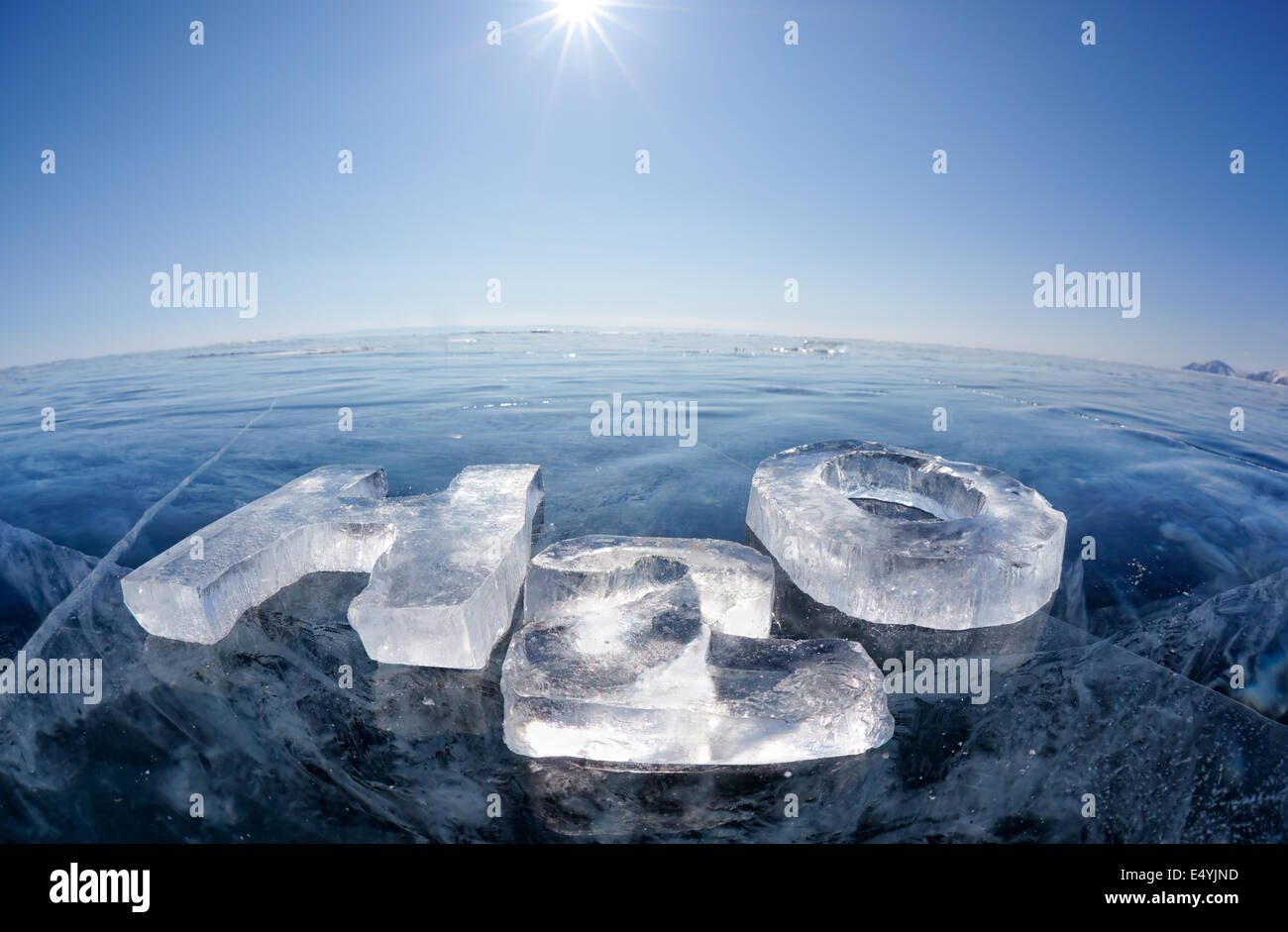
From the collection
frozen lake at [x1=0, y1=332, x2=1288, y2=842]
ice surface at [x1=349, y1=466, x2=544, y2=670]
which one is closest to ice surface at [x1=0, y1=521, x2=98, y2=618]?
frozen lake at [x1=0, y1=332, x2=1288, y2=842]

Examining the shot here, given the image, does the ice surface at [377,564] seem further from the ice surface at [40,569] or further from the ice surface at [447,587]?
the ice surface at [40,569]

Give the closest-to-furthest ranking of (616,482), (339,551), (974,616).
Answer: (974,616) → (339,551) → (616,482)

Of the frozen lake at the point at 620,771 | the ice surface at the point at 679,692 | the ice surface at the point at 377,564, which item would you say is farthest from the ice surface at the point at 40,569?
the ice surface at the point at 679,692

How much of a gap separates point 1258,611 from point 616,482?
5.91 meters

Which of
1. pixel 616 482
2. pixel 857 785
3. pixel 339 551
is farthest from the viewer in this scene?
pixel 616 482

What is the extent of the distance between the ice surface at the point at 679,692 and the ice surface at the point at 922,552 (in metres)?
0.96

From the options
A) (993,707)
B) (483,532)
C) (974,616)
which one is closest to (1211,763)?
(993,707)

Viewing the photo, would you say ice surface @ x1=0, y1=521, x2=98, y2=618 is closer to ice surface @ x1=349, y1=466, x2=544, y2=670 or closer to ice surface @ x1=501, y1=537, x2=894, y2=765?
ice surface @ x1=349, y1=466, x2=544, y2=670

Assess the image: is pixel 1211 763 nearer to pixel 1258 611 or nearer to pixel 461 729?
pixel 1258 611

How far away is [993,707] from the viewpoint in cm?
300

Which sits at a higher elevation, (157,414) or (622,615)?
(157,414)

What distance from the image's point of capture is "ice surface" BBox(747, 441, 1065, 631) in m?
3.70

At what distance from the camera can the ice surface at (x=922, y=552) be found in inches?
146

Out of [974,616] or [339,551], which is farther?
[339,551]
